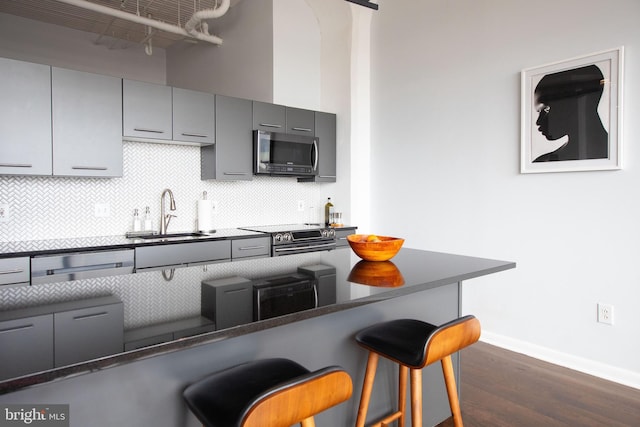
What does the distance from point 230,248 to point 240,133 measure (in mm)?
1105

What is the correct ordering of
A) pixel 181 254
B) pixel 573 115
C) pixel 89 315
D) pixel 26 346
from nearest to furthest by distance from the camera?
pixel 26 346, pixel 89 315, pixel 573 115, pixel 181 254

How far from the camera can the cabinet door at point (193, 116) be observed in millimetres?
3439

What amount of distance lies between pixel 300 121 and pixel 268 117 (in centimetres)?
39

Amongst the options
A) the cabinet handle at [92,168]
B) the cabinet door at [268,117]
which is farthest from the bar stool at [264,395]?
the cabinet door at [268,117]

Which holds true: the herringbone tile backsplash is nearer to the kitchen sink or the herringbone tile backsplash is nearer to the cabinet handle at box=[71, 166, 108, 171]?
the kitchen sink

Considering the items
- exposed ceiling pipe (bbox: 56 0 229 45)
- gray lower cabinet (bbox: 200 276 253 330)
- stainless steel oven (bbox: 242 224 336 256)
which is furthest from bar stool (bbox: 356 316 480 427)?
exposed ceiling pipe (bbox: 56 0 229 45)

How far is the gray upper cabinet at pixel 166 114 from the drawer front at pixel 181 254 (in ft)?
2.99

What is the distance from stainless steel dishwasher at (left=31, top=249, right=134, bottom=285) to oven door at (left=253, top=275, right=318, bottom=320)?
74.7 inches

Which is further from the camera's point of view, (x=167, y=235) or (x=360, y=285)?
(x=167, y=235)

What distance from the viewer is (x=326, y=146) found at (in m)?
4.50

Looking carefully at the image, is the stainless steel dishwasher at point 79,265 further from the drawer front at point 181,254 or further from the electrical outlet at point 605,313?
the electrical outlet at point 605,313

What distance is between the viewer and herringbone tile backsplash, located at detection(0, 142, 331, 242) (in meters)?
3.07

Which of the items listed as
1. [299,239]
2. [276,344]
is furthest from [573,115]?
[276,344]

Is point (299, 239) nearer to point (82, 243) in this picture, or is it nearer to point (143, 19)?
point (82, 243)
